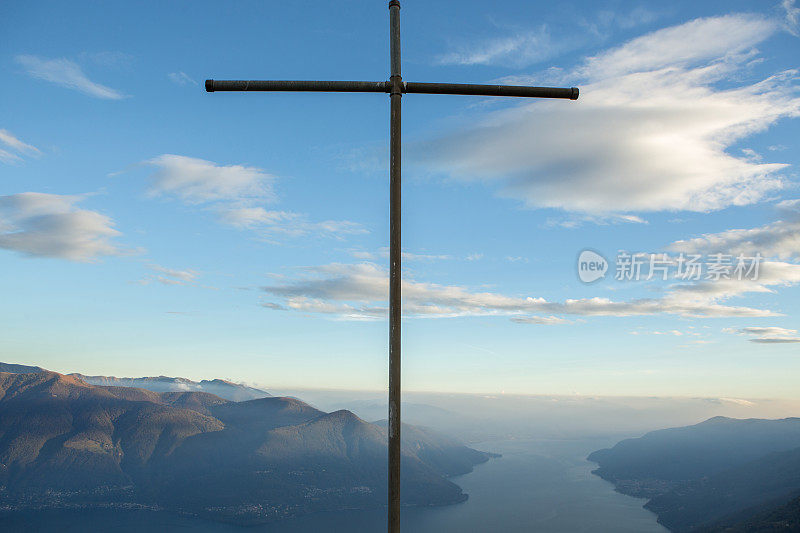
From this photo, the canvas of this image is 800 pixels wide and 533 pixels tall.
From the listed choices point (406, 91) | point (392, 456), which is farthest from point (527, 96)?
point (392, 456)

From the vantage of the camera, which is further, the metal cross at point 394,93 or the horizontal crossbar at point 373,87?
the horizontal crossbar at point 373,87

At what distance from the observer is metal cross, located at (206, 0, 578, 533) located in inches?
243

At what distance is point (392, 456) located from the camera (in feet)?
20.4

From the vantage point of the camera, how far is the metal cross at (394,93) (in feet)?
20.3

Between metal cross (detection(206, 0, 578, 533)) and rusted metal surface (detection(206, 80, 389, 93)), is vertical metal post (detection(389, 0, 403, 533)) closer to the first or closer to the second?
metal cross (detection(206, 0, 578, 533))

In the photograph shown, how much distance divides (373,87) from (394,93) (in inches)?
12.7

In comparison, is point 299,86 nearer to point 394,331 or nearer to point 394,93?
point 394,93

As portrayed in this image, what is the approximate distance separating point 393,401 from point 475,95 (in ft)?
14.3

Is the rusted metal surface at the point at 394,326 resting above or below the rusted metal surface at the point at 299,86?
below

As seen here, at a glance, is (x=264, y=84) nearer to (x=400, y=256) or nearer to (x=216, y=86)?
(x=216, y=86)

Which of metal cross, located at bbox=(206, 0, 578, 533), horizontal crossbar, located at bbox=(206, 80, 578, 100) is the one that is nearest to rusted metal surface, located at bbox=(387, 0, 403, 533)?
metal cross, located at bbox=(206, 0, 578, 533)

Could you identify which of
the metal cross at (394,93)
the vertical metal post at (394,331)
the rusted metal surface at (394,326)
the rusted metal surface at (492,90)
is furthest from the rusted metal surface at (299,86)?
the vertical metal post at (394,331)

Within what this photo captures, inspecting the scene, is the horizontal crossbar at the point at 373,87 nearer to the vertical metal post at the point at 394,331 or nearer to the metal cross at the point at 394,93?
the metal cross at the point at 394,93

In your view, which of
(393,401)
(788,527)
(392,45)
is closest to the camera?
(393,401)
